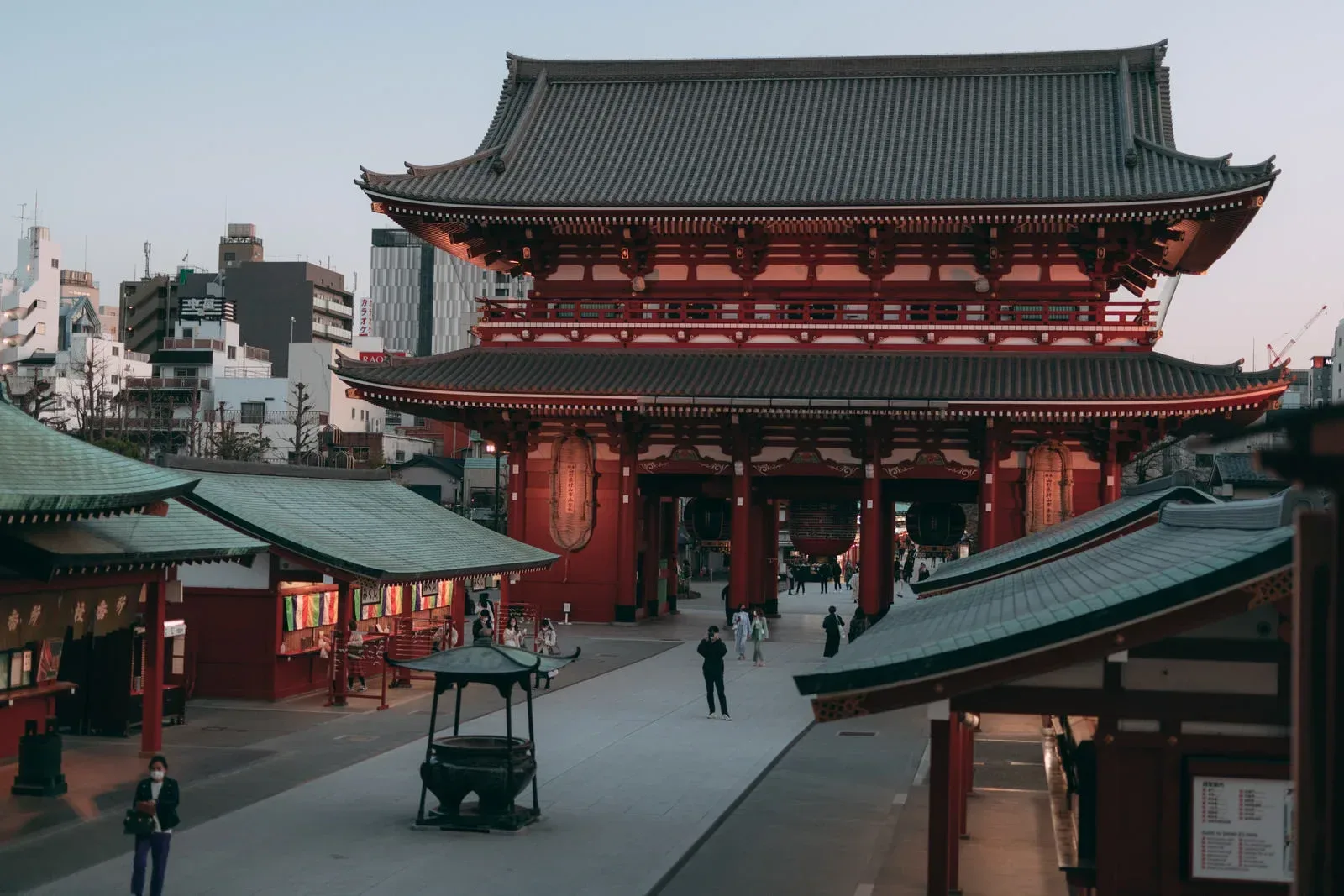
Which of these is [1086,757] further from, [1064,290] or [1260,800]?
[1064,290]

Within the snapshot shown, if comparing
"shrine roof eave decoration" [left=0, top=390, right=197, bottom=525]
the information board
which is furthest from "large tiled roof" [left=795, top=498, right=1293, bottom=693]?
"shrine roof eave decoration" [left=0, top=390, right=197, bottom=525]

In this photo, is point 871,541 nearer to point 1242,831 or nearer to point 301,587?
point 301,587

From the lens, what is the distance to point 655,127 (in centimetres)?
4862

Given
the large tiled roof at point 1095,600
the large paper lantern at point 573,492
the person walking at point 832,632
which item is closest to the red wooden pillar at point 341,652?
the person walking at point 832,632

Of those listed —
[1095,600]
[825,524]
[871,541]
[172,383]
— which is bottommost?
[871,541]

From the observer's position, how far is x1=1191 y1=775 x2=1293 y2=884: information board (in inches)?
415

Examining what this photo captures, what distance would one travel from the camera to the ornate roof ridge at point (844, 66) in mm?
48156

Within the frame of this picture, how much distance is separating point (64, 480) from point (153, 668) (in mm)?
3909

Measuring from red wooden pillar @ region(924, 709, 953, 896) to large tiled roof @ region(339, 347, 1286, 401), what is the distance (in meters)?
28.0

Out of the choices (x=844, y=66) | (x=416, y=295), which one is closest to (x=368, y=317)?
(x=416, y=295)

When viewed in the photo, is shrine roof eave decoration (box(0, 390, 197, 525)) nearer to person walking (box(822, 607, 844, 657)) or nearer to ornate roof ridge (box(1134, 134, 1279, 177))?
person walking (box(822, 607, 844, 657))

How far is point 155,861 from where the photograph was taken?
44.7 ft

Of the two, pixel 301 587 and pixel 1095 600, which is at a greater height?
pixel 1095 600

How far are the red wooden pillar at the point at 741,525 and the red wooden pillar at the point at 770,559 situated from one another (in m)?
4.73
